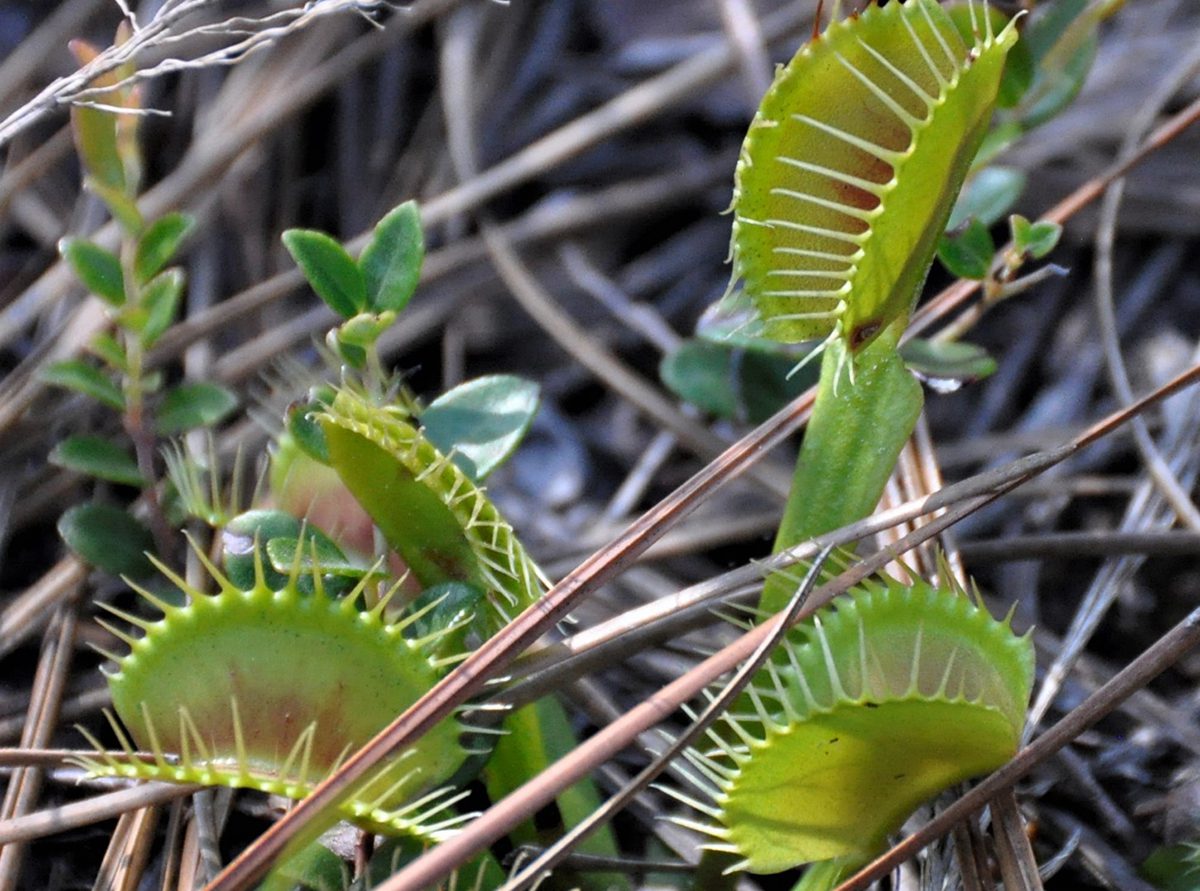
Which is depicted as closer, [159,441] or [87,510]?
[87,510]

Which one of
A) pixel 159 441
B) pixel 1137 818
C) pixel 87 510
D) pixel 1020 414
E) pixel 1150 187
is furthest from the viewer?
pixel 1150 187

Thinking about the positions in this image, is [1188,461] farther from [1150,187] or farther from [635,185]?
[635,185]

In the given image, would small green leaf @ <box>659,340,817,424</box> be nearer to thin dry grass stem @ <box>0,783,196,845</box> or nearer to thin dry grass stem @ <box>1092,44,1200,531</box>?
thin dry grass stem @ <box>1092,44,1200,531</box>

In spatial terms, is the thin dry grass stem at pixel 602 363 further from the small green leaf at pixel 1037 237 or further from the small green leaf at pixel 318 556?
the small green leaf at pixel 318 556

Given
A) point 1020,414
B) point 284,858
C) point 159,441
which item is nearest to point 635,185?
point 1020,414

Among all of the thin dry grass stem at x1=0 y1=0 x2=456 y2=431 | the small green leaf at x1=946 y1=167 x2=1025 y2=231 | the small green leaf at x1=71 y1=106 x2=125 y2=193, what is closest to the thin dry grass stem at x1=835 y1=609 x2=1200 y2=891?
Answer: the small green leaf at x1=946 y1=167 x2=1025 y2=231

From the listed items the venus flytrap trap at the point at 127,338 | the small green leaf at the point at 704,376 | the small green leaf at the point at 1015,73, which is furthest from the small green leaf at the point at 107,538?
the small green leaf at the point at 1015,73

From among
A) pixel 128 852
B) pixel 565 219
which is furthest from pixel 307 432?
pixel 565 219
